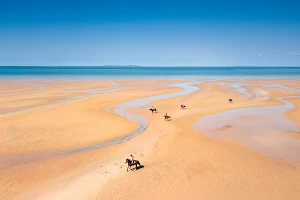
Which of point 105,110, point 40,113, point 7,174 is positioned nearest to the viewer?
point 7,174

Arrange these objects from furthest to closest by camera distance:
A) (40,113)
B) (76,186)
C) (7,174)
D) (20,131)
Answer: (40,113), (20,131), (7,174), (76,186)

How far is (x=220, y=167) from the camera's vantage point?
15281 millimetres

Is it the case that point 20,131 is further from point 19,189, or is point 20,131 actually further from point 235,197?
point 235,197

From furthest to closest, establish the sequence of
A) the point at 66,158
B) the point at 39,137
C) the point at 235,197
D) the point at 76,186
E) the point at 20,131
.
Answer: the point at 20,131, the point at 39,137, the point at 66,158, the point at 76,186, the point at 235,197

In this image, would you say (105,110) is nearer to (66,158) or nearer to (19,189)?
(66,158)

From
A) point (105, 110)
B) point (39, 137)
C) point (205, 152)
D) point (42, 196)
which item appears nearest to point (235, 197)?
point (205, 152)

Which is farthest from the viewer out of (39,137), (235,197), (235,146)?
(39,137)

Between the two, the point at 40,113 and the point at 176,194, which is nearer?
the point at 176,194

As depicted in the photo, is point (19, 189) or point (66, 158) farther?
point (66, 158)

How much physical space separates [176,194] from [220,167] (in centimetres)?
427

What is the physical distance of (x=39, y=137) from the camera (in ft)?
71.8

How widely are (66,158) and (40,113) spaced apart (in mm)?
15662

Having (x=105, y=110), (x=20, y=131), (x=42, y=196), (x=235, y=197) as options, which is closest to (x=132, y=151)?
(x=42, y=196)

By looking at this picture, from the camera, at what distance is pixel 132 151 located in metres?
18.3
